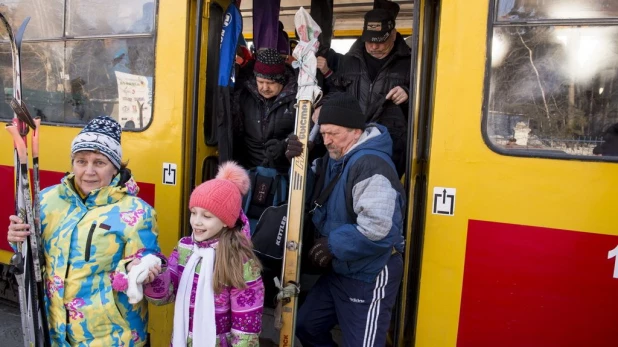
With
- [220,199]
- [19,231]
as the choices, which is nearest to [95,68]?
[19,231]

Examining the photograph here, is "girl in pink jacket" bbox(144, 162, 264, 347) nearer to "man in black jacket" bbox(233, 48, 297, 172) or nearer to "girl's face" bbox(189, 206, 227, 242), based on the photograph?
"girl's face" bbox(189, 206, 227, 242)

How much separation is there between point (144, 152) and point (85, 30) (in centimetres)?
93

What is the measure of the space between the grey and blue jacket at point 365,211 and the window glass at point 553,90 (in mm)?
544

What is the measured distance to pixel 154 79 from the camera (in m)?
2.83

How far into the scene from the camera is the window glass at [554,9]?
2.00 meters

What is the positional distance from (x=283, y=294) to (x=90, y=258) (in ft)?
2.89

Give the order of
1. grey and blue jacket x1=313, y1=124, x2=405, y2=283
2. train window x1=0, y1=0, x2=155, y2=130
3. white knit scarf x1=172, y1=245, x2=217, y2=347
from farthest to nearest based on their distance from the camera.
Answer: train window x1=0, y1=0, x2=155, y2=130
grey and blue jacket x1=313, y1=124, x2=405, y2=283
white knit scarf x1=172, y1=245, x2=217, y2=347

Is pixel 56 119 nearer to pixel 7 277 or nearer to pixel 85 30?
pixel 85 30

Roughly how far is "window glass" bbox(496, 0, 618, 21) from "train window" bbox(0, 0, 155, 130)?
2008mm

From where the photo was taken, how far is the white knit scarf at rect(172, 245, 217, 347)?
1.88m

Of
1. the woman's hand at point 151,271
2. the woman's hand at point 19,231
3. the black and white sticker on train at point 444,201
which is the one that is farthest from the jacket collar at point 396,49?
the woman's hand at point 19,231

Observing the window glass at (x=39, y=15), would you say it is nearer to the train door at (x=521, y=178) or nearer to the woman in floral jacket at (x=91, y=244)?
the woman in floral jacket at (x=91, y=244)

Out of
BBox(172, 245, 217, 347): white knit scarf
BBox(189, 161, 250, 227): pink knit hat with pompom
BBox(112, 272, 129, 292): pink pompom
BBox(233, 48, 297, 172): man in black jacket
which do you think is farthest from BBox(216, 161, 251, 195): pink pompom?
BBox(233, 48, 297, 172): man in black jacket

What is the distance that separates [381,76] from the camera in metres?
2.96
